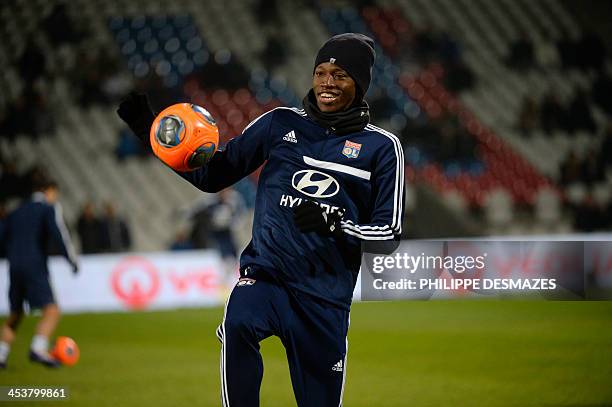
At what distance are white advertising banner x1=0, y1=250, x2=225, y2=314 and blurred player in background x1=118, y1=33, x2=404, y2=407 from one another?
34.3 ft

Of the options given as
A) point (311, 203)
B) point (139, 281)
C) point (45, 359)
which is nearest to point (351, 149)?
point (311, 203)

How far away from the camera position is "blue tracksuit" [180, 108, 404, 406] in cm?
403

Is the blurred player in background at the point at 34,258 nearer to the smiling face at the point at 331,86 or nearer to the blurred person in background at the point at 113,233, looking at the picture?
the smiling face at the point at 331,86

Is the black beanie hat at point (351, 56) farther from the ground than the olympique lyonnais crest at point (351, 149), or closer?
farther from the ground

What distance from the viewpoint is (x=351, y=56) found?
4234 millimetres

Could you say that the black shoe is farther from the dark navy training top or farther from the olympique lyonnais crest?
the olympique lyonnais crest

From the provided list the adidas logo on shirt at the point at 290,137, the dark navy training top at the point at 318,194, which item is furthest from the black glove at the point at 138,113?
the adidas logo on shirt at the point at 290,137

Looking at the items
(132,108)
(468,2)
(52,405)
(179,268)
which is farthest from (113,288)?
(468,2)

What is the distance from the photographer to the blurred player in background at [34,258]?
927 centimetres

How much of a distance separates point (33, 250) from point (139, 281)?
547cm

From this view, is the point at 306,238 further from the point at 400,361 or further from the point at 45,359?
the point at 45,359

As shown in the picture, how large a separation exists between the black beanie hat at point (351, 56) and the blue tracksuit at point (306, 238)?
0.25m

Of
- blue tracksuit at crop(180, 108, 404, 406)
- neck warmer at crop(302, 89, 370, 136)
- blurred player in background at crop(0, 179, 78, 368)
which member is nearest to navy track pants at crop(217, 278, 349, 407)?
blue tracksuit at crop(180, 108, 404, 406)

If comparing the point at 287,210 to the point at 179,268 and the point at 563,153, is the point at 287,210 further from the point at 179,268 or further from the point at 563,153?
the point at 563,153
